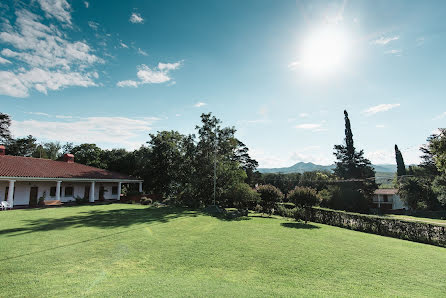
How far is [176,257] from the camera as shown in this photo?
7.93 m

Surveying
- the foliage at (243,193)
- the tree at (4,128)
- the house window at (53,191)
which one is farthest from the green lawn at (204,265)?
the tree at (4,128)

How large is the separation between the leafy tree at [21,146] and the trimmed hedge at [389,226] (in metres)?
50.9

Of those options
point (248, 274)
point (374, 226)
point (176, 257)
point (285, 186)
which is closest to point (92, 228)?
point (176, 257)

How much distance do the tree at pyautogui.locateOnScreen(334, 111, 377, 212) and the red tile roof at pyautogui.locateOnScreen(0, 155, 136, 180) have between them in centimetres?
3541

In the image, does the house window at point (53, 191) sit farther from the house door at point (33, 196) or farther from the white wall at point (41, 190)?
the house door at point (33, 196)

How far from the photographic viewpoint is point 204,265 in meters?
7.28

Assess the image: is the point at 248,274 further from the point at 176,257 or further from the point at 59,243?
the point at 59,243

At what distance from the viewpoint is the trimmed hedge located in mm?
12891

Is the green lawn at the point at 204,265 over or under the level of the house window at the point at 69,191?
under

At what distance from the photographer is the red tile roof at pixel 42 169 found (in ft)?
70.5

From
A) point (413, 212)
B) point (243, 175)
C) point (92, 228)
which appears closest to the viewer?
point (92, 228)

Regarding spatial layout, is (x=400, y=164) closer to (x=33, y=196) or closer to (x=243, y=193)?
(x=243, y=193)

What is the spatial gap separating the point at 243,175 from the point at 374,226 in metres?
13.9

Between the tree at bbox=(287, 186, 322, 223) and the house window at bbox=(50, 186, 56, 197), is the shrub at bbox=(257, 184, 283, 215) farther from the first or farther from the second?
the house window at bbox=(50, 186, 56, 197)
